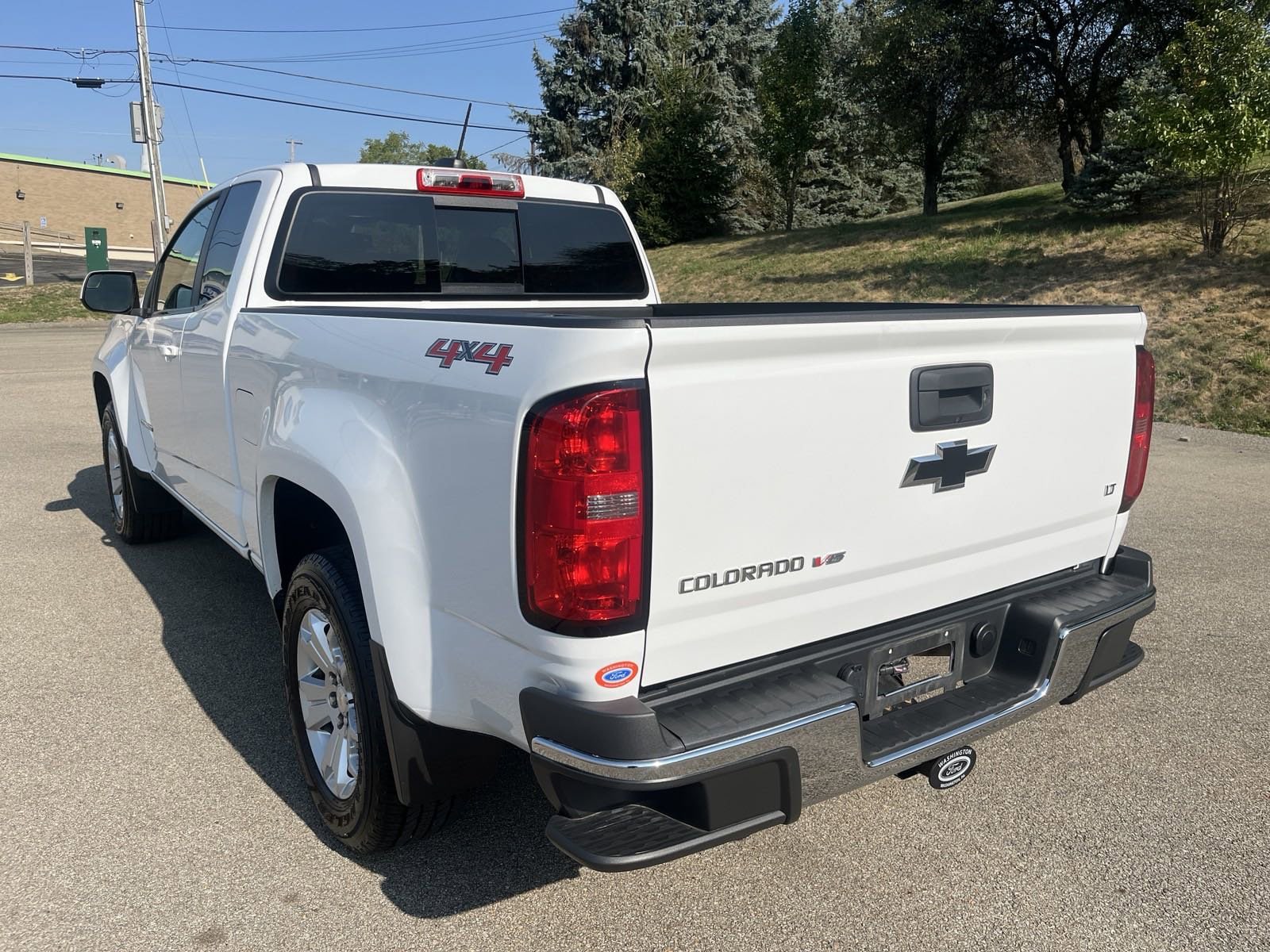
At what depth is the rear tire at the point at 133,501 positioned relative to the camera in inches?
217

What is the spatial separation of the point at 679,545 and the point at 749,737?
431mm

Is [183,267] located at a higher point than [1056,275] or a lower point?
higher

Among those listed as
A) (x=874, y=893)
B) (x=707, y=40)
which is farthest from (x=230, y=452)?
(x=707, y=40)

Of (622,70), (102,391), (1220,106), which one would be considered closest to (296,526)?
(102,391)

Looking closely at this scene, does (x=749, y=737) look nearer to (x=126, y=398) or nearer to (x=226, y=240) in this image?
(x=226, y=240)

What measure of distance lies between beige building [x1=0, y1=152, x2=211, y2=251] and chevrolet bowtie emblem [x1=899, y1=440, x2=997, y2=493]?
6643cm

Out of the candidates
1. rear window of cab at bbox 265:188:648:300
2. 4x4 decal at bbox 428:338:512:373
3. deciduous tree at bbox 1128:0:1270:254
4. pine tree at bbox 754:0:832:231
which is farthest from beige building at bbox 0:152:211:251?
4x4 decal at bbox 428:338:512:373

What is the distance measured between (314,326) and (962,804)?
8.22ft

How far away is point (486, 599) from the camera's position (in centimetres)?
214

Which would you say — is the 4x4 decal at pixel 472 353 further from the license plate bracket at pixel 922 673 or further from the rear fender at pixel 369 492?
the license plate bracket at pixel 922 673

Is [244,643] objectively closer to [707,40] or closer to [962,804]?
[962,804]

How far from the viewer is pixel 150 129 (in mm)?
28438

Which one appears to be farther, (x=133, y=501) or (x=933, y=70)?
(x=933, y=70)

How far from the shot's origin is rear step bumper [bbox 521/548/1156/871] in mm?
2006
